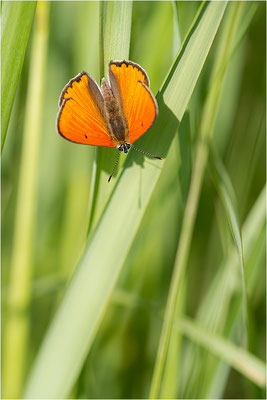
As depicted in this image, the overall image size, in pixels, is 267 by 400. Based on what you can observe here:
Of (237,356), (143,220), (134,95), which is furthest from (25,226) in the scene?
(237,356)

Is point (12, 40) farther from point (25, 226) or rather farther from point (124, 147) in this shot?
point (25, 226)

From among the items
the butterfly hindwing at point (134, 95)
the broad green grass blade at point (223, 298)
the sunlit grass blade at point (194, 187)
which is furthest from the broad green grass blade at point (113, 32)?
the broad green grass blade at point (223, 298)

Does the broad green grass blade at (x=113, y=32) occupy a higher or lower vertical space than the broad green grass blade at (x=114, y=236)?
higher

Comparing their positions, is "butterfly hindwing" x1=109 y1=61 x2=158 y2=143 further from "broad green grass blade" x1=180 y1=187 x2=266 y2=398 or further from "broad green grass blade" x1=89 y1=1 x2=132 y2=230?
"broad green grass blade" x1=180 y1=187 x2=266 y2=398

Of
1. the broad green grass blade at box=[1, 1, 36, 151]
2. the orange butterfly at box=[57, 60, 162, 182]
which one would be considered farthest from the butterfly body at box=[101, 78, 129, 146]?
the broad green grass blade at box=[1, 1, 36, 151]

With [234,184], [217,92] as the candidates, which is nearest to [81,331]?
[217,92]

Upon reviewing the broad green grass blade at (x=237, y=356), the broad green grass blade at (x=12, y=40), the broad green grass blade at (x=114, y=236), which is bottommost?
the broad green grass blade at (x=237, y=356)

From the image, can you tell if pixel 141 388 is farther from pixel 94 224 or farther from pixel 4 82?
pixel 4 82

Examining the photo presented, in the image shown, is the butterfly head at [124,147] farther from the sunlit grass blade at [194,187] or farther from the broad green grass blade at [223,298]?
the broad green grass blade at [223,298]
